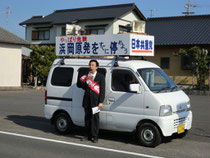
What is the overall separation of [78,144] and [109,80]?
1569mm

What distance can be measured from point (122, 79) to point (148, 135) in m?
1.35

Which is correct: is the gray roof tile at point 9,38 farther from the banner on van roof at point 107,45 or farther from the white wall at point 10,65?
the banner on van roof at point 107,45

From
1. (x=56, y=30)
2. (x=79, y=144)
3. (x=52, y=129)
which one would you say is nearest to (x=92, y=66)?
(x=79, y=144)

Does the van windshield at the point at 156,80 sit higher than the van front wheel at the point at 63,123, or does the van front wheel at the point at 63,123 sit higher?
the van windshield at the point at 156,80

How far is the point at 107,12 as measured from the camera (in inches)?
1284

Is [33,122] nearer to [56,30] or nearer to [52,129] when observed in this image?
[52,129]

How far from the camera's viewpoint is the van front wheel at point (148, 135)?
6.57m

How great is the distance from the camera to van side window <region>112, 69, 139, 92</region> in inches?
277

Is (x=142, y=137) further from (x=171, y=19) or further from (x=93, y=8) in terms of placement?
(x=93, y=8)

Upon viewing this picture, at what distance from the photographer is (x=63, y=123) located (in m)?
7.94

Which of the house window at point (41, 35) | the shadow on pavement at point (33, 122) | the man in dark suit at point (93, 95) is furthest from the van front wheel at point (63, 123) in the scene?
the house window at point (41, 35)

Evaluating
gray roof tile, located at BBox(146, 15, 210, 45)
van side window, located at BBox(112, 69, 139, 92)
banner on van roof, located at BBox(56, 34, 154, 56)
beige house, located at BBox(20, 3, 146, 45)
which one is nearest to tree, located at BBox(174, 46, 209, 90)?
gray roof tile, located at BBox(146, 15, 210, 45)

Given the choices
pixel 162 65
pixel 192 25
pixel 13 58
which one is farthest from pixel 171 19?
pixel 13 58

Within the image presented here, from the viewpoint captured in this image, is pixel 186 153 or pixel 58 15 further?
pixel 58 15
